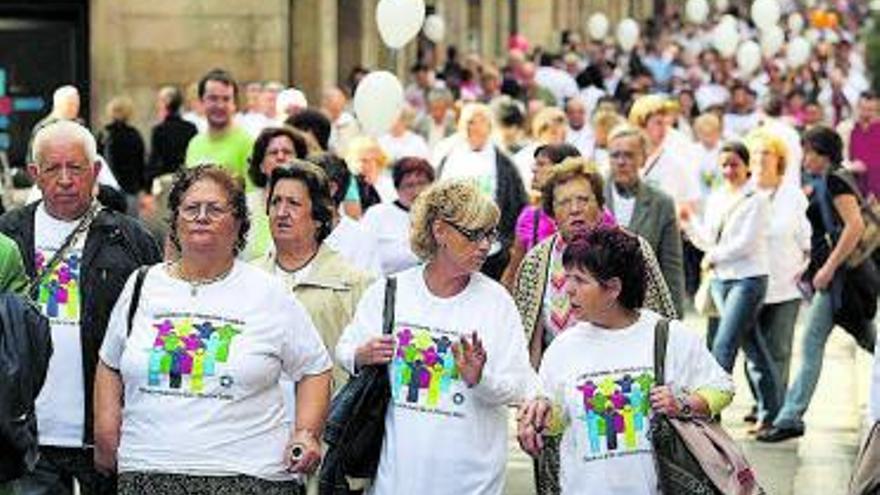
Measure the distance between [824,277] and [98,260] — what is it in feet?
19.2

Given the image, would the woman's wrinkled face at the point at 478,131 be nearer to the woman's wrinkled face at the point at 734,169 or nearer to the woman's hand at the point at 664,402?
the woman's wrinkled face at the point at 734,169

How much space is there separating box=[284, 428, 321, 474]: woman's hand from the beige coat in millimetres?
1121

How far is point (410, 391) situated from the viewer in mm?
7609

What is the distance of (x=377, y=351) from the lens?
24.9ft

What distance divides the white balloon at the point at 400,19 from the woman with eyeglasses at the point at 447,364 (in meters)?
9.73

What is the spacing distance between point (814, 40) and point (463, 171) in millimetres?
40866

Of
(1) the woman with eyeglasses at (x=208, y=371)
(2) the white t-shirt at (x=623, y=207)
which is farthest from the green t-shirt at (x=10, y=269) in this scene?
(2) the white t-shirt at (x=623, y=207)

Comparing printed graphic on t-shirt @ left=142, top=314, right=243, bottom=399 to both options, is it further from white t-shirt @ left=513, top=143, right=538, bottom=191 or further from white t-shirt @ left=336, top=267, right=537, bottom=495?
white t-shirt @ left=513, top=143, right=538, bottom=191

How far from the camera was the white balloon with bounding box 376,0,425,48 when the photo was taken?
17438 millimetres

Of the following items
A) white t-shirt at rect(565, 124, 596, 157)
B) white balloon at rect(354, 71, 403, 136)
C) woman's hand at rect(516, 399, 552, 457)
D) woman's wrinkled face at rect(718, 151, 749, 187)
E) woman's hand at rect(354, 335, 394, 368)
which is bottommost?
woman's hand at rect(516, 399, 552, 457)

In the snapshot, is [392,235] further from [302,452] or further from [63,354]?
[302,452]

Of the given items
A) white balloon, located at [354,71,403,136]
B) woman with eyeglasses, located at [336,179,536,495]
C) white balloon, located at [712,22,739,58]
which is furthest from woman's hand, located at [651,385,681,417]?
white balloon, located at [712,22,739,58]

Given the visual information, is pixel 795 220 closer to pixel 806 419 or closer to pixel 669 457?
pixel 806 419

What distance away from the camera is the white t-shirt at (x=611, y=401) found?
24.0 ft
